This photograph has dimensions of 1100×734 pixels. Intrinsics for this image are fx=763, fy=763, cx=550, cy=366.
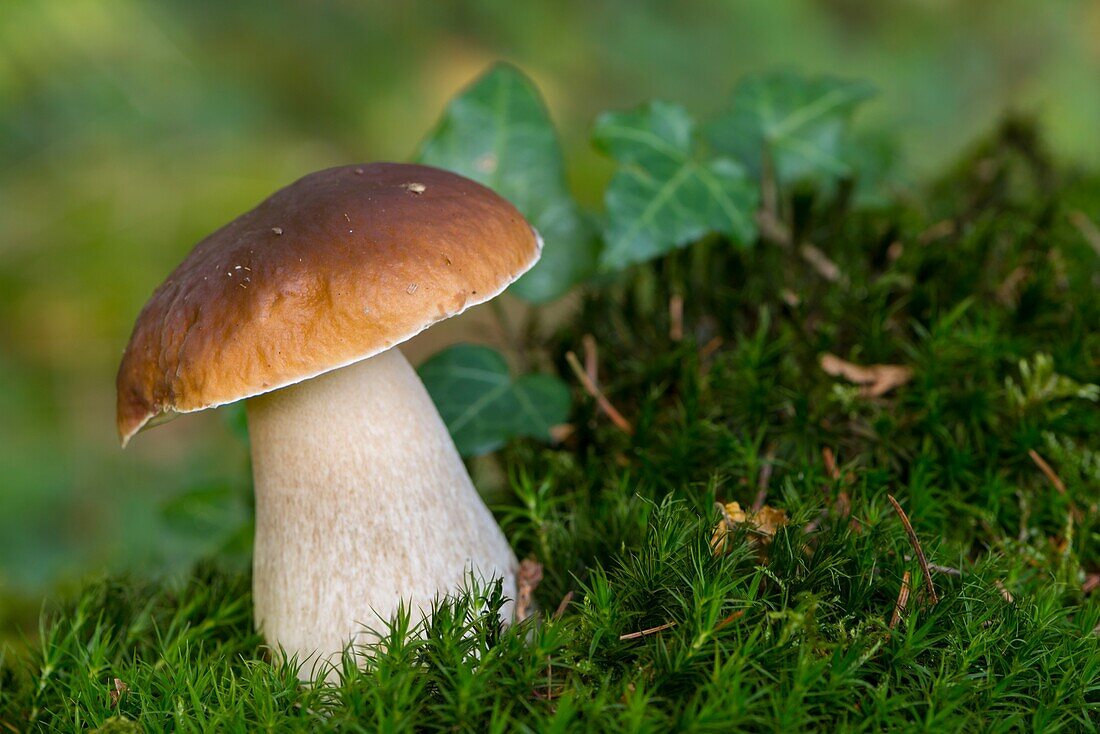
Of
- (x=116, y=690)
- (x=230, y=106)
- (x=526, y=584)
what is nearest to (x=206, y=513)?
(x=116, y=690)

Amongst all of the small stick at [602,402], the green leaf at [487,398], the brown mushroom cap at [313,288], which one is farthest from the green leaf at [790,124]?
the brown mushroom cap at [313,288]

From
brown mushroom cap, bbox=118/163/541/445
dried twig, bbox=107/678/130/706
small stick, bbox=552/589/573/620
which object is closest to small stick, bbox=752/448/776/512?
small stick, bbox=552/589/573/620

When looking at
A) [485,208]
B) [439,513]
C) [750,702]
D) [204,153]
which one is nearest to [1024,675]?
[750,702]

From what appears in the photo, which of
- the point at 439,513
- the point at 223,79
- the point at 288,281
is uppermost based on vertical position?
the point at 223,79

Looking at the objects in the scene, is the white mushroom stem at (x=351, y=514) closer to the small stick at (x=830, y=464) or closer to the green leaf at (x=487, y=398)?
the green leaf at (x=487, y=398)

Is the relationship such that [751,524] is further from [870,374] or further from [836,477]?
[870,374]

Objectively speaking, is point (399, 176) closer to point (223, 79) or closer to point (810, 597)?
point (810, 597)
